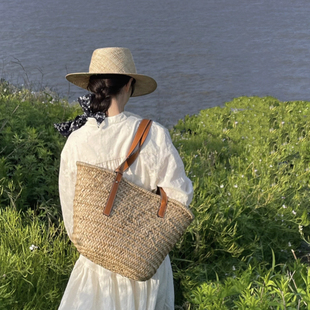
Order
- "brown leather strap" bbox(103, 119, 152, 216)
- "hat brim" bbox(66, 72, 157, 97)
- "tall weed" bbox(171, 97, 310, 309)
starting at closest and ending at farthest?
"brown leather strap" bbox(103, 119, 152, 216) < "hat brim" bbox(66, 72, 157, 97) < "tall weed" bbox(171, 97, 310, 309)

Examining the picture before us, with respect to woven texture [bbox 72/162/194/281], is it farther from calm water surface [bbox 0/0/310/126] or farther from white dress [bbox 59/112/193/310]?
calm water surface [bbox 0/0/310/126]

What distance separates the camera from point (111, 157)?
2.31 meters

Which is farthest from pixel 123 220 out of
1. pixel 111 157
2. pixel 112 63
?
pixel 112 63

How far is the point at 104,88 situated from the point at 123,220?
0.73 meters

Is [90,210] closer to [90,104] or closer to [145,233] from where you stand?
[145,233]

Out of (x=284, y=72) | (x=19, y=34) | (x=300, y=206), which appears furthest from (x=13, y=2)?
(x=300, y=206)

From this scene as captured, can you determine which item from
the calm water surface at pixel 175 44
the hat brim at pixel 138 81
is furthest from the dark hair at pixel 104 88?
the calm water surface at pixel 175 44

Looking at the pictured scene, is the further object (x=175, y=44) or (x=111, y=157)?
(x=175, y=44)

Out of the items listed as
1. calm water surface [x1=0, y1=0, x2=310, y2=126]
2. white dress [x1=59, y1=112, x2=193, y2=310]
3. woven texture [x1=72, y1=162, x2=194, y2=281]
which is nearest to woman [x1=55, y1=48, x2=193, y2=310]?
white dress [x1=59, y1=112, x2=193, y2=310]

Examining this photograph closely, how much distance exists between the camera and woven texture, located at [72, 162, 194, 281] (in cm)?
222

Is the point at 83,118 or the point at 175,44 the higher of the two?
the point at 83,118

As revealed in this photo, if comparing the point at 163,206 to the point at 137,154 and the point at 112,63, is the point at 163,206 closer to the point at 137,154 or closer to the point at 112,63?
the point at 137,154

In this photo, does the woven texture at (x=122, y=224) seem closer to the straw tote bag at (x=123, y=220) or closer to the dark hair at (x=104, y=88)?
the straw tote bag at (x=123, y=220)

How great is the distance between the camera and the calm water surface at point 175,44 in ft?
38.1
